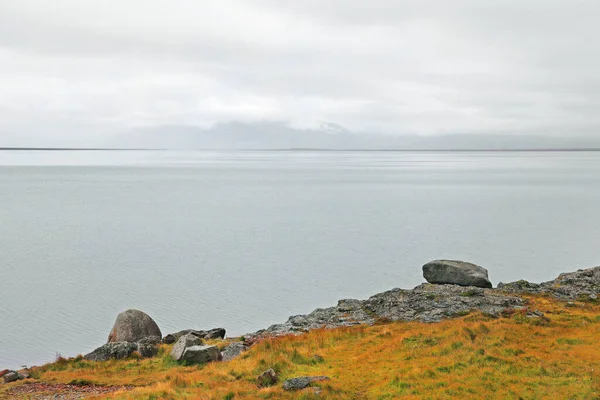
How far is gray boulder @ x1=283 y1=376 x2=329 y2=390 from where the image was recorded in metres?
22.5

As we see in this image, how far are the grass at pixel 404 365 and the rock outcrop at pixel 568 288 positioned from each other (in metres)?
7.36

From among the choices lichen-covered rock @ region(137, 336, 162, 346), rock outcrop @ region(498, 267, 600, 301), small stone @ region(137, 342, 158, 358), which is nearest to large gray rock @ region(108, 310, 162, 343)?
lichen-covered rock @ region(137, 336, 162, 346)

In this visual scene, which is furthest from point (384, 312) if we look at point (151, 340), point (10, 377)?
point (10, 377)

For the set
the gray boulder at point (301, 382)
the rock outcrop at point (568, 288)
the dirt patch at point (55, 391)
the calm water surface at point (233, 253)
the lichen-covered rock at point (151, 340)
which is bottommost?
the calm water surface at point (233, 253)

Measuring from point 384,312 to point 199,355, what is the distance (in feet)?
48.0

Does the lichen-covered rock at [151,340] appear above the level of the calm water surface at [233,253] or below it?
above

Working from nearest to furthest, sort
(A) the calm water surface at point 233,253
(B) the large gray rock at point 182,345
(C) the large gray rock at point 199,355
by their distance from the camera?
(C) the large gray rock at point 199,355 → (B) the large gray rock at point 182,345 → (A) the calm water surface at point 233,253

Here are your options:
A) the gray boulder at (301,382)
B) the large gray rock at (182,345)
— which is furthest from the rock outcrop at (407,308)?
the gray boulder at (301,382)

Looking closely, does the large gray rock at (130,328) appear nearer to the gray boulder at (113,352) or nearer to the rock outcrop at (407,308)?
the gray boulder at (113,352)

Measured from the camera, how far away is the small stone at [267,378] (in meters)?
24.2

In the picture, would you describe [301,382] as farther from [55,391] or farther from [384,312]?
[384,312]

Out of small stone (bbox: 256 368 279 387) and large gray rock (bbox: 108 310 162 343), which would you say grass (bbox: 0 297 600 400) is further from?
large gray rock (bbox: 108 310 162 343)

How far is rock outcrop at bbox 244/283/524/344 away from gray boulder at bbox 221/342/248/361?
2.28 metres

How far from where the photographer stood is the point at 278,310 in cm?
5206
